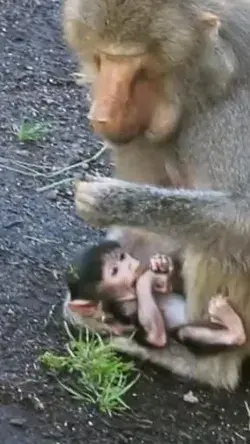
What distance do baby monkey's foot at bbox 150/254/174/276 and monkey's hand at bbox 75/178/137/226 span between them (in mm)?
439

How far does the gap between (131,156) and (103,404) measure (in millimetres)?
741

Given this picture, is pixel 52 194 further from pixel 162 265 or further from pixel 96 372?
pixel 96 372

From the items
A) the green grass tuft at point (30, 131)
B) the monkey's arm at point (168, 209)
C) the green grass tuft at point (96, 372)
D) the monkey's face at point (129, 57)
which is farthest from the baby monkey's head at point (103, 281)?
the green grass tuft at point (30, 131)

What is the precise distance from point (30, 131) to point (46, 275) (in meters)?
0.91

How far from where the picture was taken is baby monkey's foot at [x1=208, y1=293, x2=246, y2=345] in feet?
12.9

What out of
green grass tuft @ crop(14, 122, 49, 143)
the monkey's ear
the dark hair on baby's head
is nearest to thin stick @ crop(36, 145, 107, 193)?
green grass tuft @ crop(14, 122, 49, 143)

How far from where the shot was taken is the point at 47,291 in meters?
4.34

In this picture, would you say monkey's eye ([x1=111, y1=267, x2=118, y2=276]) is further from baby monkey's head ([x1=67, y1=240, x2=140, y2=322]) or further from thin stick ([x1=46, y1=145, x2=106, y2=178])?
thin stick ([x1=46, y1=145, x2=106, y2=178])

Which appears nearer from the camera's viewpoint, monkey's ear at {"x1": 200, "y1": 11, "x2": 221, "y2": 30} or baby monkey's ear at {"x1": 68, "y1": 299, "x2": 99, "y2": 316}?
monkey's ear at {"x1": 200, "y1": 11, "x2": 221, "y2": 30}

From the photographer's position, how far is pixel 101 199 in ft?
12.0

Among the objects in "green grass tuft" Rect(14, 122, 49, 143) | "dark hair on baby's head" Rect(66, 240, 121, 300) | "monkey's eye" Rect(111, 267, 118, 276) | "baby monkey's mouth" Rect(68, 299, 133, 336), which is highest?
"monkey's eye" Rect(111, 267, 118, 276)

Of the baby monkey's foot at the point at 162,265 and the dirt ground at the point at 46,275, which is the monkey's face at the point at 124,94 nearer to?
the baby monkey's foot at the point at 162,265

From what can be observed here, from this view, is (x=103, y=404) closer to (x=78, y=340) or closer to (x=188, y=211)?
(x=78, y=340)

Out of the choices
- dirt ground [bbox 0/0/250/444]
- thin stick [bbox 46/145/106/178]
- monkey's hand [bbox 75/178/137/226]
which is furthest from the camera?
thin stick [bbox 46/145/106/178]
